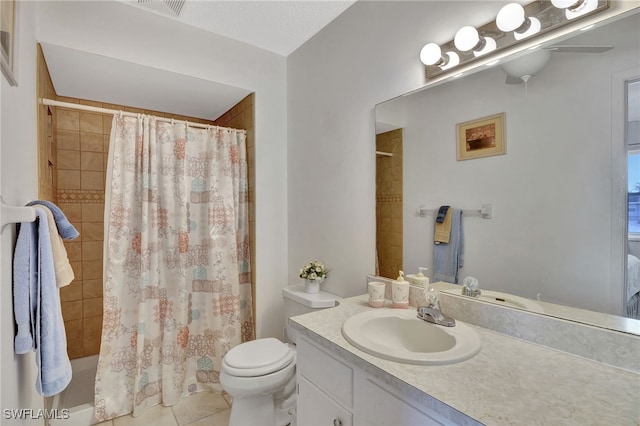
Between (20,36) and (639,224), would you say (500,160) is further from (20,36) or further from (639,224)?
(20,36)

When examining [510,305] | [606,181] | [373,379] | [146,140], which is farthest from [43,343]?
[606,181]

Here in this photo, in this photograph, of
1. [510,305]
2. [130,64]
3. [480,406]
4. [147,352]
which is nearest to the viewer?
[480,406]

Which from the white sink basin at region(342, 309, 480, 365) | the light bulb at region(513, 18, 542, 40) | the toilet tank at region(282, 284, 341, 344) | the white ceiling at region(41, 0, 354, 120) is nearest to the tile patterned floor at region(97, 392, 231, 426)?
the toilet tank at region(282, 284, 341, 344)

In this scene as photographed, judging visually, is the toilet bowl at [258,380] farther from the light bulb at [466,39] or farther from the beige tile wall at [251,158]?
the light bulb at [466,39]

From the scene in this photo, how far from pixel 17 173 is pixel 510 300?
6.18 feet

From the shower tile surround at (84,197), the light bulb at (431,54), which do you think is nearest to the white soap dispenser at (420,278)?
the light bulb at (431,54)

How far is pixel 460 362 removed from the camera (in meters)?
0.89

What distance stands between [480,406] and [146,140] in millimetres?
2201

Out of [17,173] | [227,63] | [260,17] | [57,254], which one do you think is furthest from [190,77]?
[57,254]

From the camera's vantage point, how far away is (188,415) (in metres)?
1.89

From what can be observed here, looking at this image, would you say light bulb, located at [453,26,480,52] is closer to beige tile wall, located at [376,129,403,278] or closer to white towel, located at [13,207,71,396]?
beige tile wall, located at [376,129,403,278]

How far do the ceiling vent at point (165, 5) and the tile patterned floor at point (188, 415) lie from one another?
253 cm

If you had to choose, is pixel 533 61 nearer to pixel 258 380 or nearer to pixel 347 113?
pixel 347 113

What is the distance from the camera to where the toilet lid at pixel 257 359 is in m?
1.57
